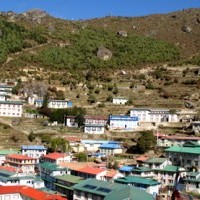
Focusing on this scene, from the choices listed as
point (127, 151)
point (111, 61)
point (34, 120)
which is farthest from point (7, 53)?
point (127, 151)

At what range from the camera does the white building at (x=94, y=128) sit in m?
44.2

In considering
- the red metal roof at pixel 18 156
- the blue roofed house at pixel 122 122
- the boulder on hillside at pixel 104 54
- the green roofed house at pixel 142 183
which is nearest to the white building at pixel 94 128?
the blue roofed house at pixel 122 122

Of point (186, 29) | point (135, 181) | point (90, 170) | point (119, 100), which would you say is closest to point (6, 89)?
point (119, 100)

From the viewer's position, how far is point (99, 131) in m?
44.6

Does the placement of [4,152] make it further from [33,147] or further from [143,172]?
[143,172]

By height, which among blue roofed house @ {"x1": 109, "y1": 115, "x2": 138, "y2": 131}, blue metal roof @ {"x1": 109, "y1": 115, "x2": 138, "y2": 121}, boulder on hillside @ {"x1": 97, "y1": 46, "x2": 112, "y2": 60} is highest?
boulder on hillside @ {"x1": 97, "y1": 46, "x2": 112, "y2": 60}

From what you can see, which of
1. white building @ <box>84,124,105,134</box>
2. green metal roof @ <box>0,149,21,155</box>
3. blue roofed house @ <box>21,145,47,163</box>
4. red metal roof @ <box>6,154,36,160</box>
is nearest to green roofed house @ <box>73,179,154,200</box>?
red metal roof @ <box>6,154,36,160</box>

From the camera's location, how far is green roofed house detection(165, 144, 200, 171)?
3209 cm

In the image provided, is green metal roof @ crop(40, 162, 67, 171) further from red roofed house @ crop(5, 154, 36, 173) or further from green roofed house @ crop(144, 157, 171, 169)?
green roofed house @ crop(144, 157, 171, 169)

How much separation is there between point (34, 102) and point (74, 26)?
44.6 meters

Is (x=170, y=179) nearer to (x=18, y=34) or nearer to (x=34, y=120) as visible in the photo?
(x=34, y=120)

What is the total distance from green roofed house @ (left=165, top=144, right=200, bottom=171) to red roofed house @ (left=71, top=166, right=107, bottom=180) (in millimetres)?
6138

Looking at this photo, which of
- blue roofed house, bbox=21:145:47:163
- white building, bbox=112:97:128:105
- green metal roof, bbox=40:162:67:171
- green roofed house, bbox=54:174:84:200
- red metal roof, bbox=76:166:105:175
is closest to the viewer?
green roofed house, bbox=54:174:84:200

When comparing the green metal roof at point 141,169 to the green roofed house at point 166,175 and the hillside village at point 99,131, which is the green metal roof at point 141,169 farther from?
the green roofed house at point 166,175
